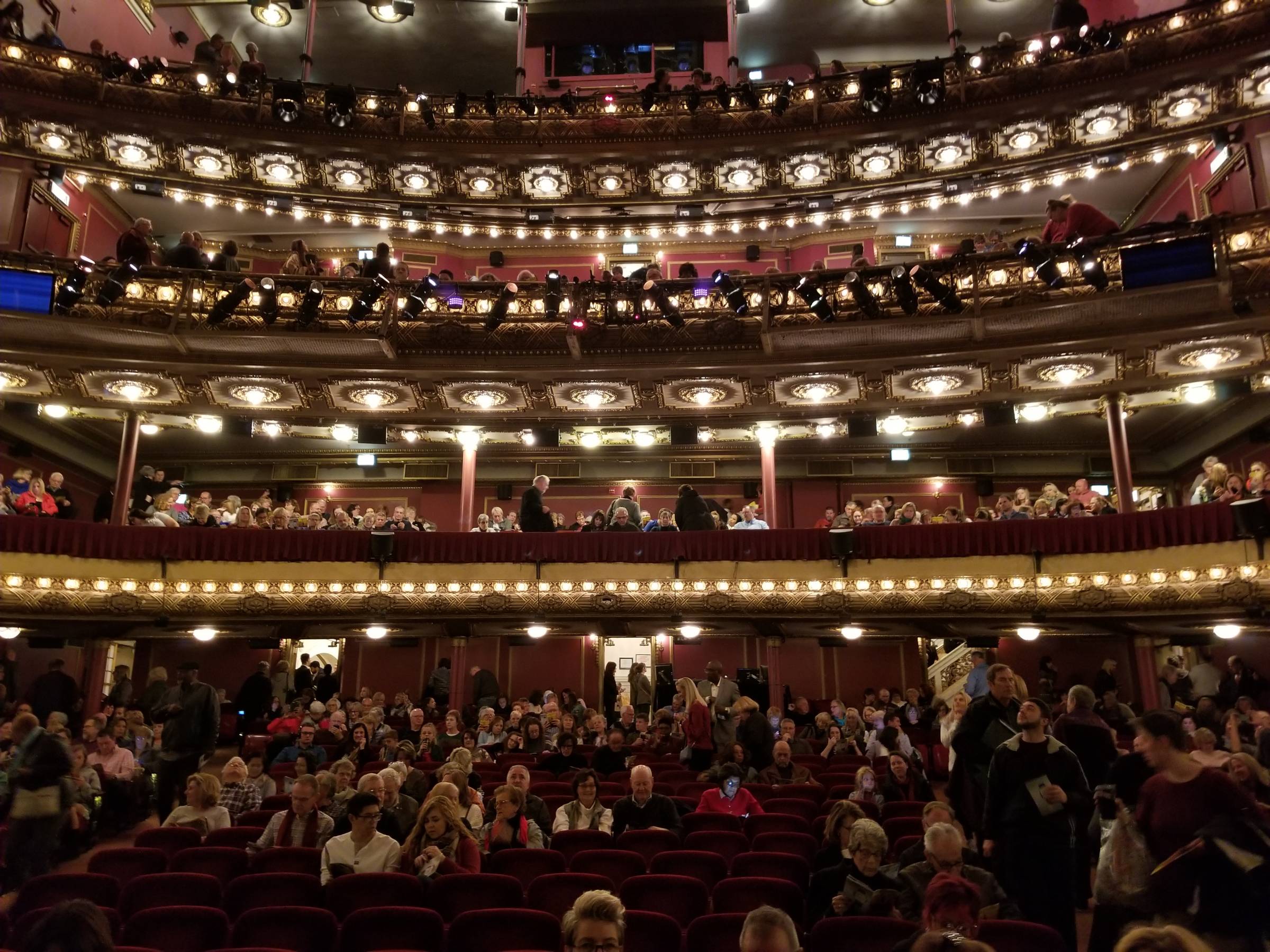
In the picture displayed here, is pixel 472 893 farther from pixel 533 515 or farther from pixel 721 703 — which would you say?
pixel 533 515

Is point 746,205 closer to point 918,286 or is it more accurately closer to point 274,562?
point 918,286

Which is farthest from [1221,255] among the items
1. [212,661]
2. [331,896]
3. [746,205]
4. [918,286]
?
[212,661]

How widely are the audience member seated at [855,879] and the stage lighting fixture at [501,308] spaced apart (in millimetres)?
10511

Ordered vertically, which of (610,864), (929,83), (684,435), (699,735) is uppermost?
(929,83)

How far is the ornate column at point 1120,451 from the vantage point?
1276 cm

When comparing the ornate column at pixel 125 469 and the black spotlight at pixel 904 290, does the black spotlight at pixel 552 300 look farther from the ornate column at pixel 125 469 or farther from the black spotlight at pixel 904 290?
the ornate column at pixel 125 469

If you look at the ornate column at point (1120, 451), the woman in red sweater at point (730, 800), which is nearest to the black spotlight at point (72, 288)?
the woman in red sweater at point (730, 800)

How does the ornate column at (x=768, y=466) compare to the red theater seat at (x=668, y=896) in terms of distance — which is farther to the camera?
the ornate column at (x=768, y=466)

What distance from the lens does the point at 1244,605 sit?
10.6m

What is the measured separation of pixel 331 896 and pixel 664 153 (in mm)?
14116

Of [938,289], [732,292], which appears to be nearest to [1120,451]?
[938,289]

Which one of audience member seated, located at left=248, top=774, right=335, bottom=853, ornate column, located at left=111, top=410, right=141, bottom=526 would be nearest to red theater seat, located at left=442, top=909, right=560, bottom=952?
audience member seated, located at left=248, top=774, right=335, bottom=853

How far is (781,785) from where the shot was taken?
775 cm

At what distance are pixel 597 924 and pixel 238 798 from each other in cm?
511
